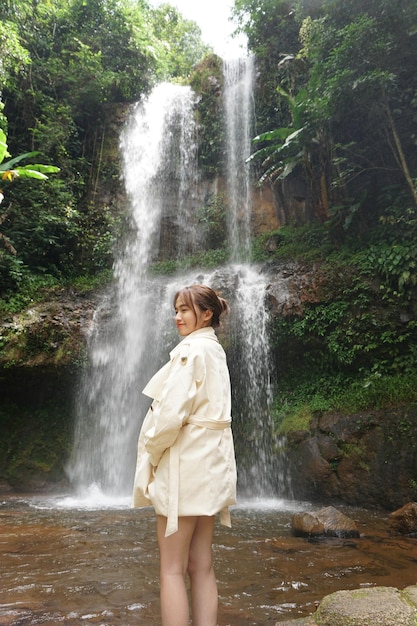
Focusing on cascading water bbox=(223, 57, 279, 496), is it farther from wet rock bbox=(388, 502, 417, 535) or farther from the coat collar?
the coat collar

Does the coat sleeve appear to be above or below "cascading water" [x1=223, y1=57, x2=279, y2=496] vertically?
below

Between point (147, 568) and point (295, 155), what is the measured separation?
31.7 feet

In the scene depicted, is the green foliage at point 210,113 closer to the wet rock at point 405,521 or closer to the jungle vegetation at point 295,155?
the jungle vegetation at point 295,155

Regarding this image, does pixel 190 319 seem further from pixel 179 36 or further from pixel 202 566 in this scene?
pixel 179 36

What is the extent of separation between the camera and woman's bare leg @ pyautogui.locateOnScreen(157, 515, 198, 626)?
5.90 ft

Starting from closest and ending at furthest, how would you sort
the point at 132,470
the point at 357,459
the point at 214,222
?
the point at 357,459, the point at 132,470, the point at 214,222

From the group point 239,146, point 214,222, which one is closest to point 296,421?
point 214,222

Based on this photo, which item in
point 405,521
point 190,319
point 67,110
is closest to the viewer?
point 190,319

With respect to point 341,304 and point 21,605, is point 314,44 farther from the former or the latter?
point 21,605

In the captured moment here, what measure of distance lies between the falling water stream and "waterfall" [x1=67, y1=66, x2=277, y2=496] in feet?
0.10

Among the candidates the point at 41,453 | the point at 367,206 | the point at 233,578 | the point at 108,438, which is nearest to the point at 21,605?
the point at 233,578

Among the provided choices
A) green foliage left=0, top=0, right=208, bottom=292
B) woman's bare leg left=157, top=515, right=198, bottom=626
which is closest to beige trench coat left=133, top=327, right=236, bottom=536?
woman's bare leg left=157, top=515, right=198, bottom=626

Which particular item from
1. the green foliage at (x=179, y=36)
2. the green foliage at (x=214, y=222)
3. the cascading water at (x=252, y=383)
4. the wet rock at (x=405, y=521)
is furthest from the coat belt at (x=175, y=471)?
→ the green foliage at (x=179, y=36)

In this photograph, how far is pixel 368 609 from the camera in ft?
6.77
